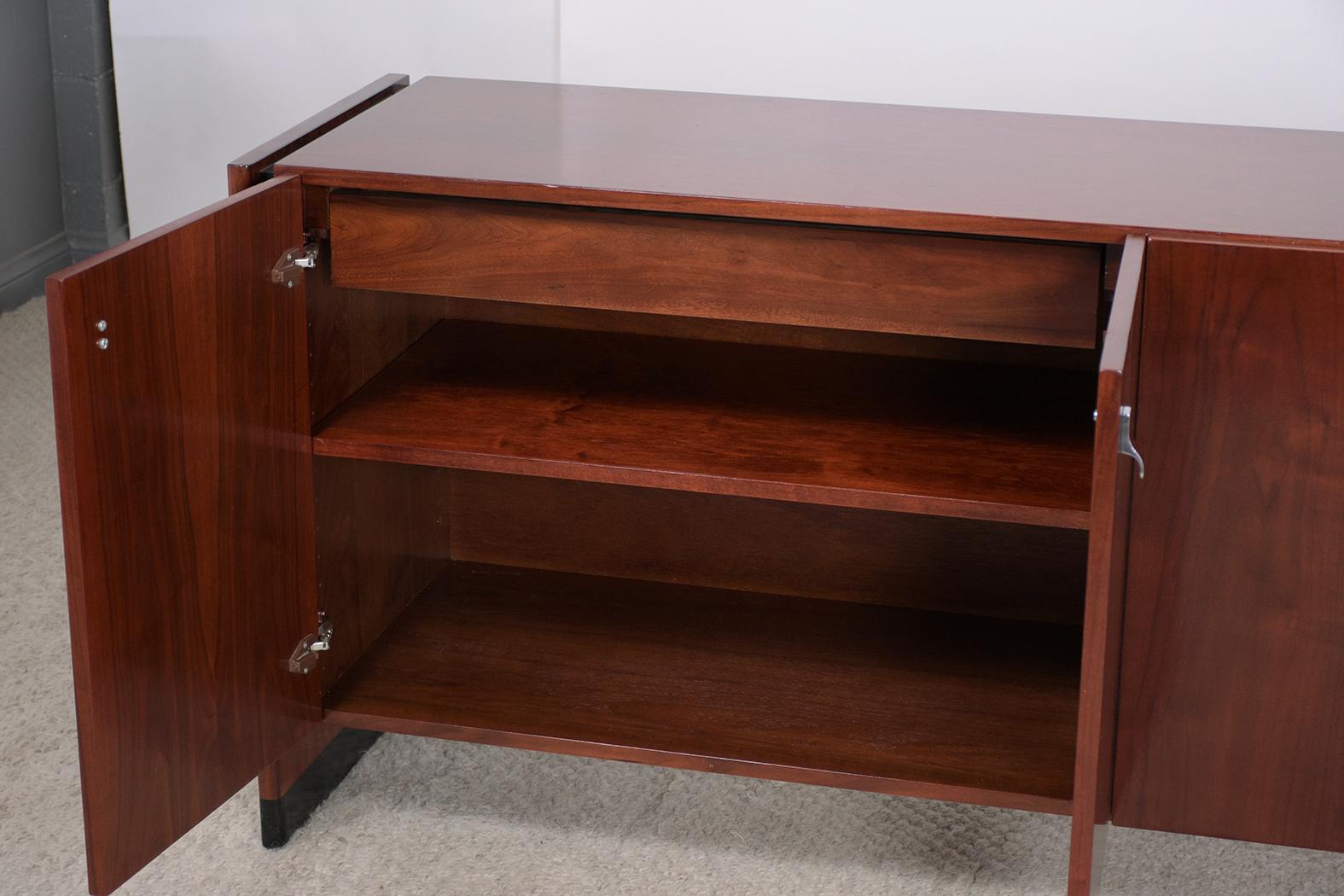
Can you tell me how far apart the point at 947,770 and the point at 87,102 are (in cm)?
243

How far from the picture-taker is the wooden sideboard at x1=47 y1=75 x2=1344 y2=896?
1.20 metres

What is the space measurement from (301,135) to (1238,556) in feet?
3.19

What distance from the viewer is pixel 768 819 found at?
162 cm

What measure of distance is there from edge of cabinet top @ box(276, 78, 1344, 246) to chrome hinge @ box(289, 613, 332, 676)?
46cm

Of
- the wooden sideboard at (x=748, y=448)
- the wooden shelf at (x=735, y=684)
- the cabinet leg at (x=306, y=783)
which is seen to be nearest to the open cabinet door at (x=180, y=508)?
the wooden sideboard at (x=748, y=448)

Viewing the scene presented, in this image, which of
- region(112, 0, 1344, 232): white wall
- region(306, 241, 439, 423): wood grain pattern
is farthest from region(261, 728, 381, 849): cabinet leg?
region(112, 0, 1344, 232): white wall

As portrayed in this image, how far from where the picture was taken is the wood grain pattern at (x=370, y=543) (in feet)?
5.00

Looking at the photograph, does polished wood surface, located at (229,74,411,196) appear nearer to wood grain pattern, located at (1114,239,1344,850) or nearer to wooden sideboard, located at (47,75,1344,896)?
wooden sideboard, located at (47,75,1344,896)

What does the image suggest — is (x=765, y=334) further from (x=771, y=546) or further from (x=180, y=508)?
(x=180, y=508)

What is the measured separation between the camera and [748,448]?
4.64 feet

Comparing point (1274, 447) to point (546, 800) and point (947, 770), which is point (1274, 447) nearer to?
point (947, 770)

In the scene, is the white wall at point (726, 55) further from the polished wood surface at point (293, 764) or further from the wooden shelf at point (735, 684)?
the polished wood surface at point (293, 764)

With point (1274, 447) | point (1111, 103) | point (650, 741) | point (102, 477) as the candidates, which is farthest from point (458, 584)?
point (1111, 103)

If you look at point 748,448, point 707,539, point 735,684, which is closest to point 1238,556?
point 748,448
